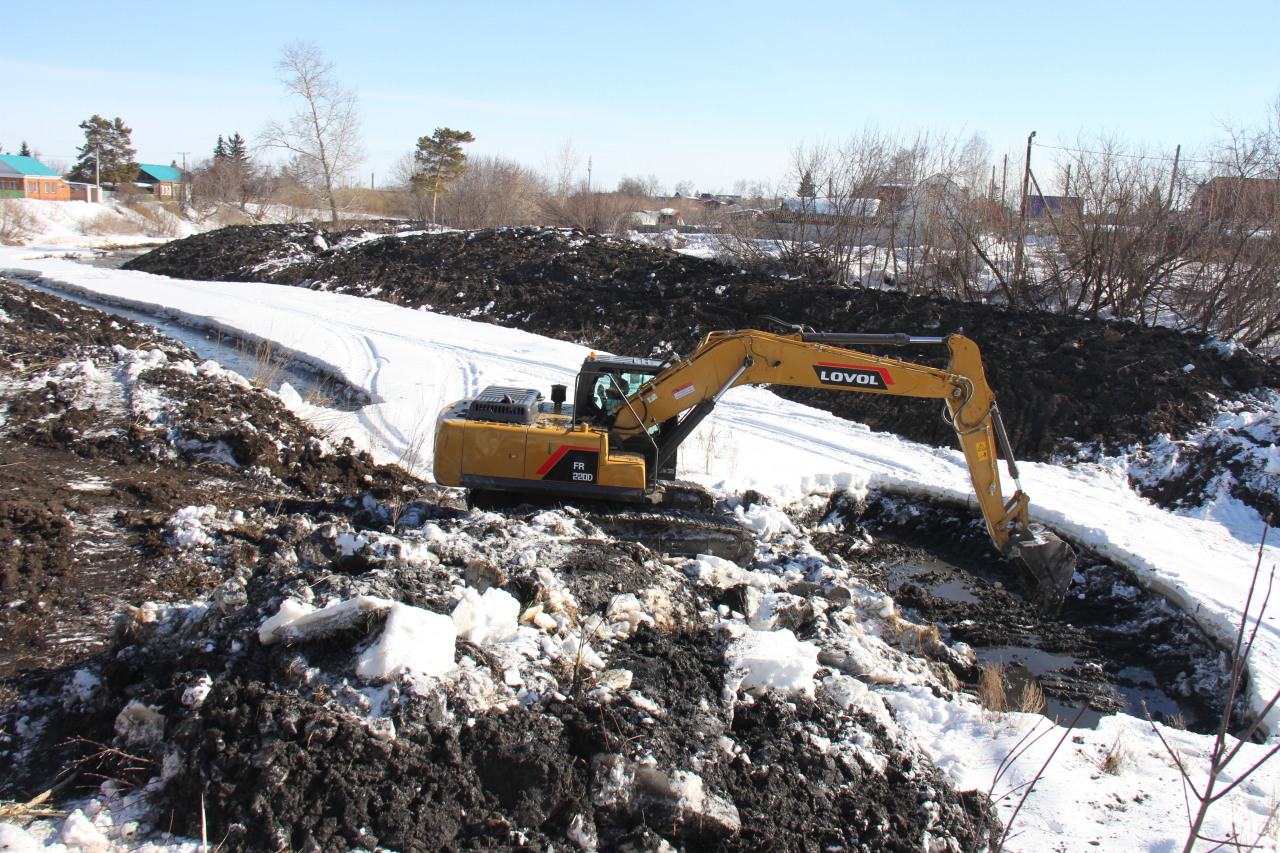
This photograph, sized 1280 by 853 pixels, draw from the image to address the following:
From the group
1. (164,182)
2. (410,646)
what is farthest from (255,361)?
(164,182)

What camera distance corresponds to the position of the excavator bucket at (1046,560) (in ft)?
24.3

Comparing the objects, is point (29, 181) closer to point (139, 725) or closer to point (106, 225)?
point (106, 225)

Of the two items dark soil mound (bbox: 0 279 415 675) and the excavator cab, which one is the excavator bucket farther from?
dark soil mound (bbox: 0 279 415 675)

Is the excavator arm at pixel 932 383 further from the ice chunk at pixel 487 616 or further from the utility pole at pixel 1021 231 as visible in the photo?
the utility pole at pixel 1021 231

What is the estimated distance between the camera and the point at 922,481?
421 inches

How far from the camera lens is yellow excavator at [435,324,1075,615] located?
7.40 meters

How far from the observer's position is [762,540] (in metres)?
8.98

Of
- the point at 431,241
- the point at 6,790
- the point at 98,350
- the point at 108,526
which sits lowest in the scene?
the point at 6,790

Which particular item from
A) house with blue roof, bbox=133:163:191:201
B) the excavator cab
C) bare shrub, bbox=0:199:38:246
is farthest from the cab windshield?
house with blue roof, bbox=133:163:191:201

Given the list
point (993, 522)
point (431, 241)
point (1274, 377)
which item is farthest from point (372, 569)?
point (431, 241)

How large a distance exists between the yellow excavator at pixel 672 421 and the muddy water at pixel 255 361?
5808 mm

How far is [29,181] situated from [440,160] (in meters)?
34.4

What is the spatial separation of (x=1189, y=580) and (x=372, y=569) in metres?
8.07

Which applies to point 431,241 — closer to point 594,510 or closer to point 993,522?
point 594,510
